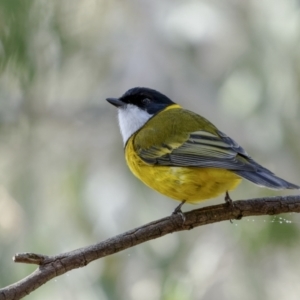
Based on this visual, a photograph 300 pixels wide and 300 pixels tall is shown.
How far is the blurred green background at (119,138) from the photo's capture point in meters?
3.17

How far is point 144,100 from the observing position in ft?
11.8

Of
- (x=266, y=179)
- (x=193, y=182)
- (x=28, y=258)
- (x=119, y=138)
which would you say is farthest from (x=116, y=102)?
(x=28, y=258)

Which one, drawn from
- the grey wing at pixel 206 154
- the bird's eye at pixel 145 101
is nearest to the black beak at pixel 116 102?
the bird's eye at pixel 145 101

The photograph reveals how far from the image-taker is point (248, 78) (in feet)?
11.3

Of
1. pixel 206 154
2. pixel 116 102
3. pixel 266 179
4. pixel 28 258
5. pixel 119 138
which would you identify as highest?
pixel 116 102

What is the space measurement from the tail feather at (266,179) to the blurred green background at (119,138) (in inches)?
29.2

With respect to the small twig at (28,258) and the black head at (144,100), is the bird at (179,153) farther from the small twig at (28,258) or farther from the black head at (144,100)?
the small twig at (28,258)

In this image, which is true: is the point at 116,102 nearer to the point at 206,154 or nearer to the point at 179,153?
the point at 179,153

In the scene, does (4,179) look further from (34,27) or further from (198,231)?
(198,231)

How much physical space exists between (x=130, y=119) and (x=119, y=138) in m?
0.31

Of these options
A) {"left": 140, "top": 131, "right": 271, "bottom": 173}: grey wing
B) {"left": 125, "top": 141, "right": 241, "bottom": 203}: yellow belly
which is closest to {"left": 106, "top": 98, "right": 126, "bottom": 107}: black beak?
{"left": 140, "top": 131, "right": 271, "bottom": 173}: grey wing

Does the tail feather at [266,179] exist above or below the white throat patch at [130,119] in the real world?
below

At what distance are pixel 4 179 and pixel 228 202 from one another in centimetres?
151

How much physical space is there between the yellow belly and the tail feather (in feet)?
0.36
